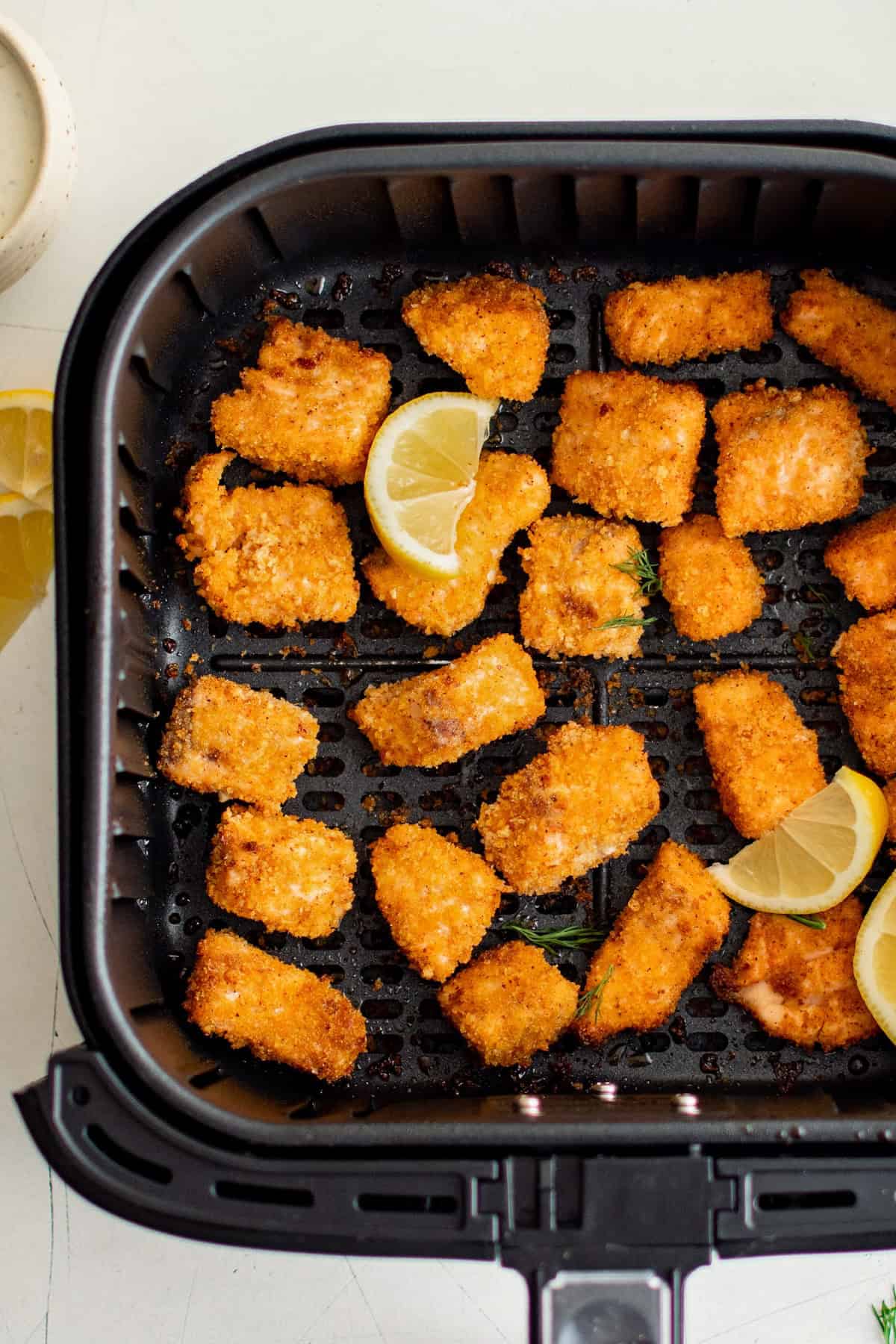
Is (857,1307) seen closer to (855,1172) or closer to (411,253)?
(855,1172)

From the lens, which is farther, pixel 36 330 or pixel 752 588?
pixel 36 330

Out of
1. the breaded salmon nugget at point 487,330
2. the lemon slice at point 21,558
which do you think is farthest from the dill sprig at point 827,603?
the lemon slice at point 21,558

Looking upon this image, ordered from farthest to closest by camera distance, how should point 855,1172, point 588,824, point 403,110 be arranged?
point 403,110
point 588,824
point 855,1172

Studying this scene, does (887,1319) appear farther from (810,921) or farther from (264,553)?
(264,553)

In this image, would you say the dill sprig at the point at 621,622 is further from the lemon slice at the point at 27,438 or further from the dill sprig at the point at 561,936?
the lemon slice at the point at 27,438

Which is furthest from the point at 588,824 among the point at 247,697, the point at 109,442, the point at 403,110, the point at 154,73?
the point at 154,73

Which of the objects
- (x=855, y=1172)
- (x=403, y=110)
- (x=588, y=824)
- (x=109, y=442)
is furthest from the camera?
(x=403, y=110)

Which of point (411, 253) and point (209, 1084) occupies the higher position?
point (411, 253)

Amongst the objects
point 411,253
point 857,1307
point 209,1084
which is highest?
point 411,253
